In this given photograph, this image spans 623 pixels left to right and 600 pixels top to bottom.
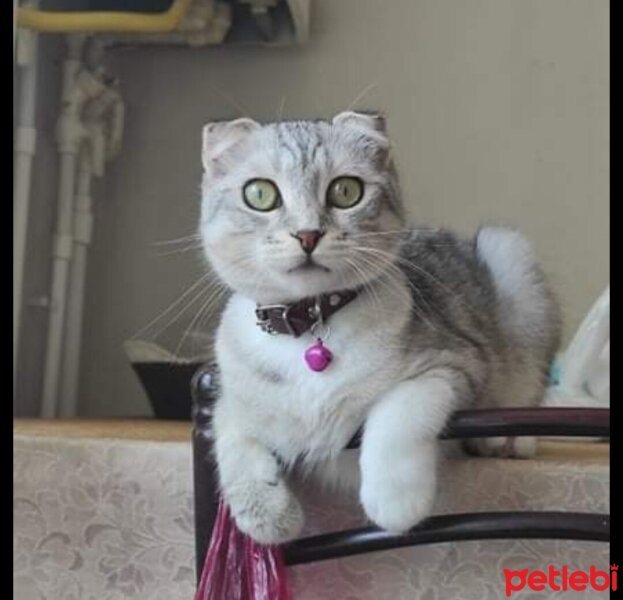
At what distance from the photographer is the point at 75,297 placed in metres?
1.88

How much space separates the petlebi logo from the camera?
0.89 metres

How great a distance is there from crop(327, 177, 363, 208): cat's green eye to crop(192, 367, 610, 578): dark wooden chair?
0.63 ft

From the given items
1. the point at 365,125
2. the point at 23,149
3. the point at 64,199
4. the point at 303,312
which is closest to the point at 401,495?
the point at 303,312

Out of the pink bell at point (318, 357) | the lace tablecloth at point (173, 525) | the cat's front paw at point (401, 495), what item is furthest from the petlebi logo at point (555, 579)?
the pink bell at point (318, 357)

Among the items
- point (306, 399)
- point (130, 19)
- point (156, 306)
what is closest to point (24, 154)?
point (130, 19)

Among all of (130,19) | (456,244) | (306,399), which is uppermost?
(130,19)

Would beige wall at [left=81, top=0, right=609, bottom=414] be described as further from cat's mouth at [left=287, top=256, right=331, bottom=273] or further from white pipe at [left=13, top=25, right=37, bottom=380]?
cat's mouth at [left=287, top=256, right=331, bottom=273]

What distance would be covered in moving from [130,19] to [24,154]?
27 cm

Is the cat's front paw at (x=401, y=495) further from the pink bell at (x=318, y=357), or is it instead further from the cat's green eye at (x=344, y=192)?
the cat's green eye at (x=344, y=192)

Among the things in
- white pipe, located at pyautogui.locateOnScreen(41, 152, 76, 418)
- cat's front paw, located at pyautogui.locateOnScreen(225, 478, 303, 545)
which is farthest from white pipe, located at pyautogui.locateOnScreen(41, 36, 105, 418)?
cat's front paw, located at pyautogui.locateOnScreen(225, 478, 303, 545)

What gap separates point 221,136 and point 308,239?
161mm

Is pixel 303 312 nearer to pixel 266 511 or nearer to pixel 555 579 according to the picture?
pixel 266 511

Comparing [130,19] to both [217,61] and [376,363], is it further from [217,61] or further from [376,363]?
[376,363]

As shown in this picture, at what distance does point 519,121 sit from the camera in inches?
75.6
